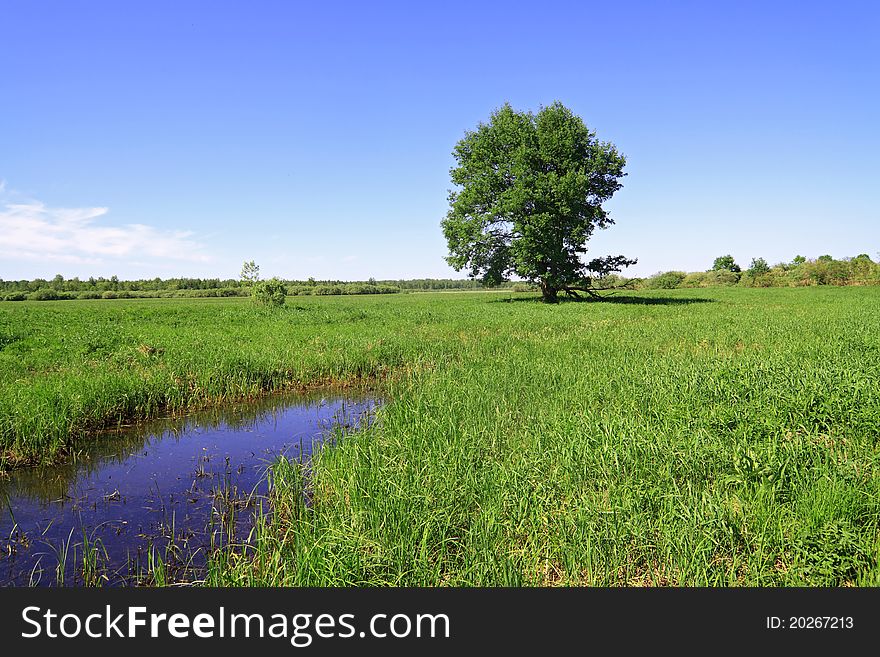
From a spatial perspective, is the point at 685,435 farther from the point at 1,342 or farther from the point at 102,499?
the point at 1,342

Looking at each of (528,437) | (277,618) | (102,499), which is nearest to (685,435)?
(528,437)

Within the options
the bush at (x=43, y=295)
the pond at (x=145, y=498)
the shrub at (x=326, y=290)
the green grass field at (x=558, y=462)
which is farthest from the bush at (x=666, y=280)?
the bush at (x=43, y=295)

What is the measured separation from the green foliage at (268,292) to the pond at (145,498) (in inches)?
1031

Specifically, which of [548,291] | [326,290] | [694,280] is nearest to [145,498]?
[548,291]

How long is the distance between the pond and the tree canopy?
2994cm

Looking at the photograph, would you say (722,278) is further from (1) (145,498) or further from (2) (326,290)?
(1) (145,498)

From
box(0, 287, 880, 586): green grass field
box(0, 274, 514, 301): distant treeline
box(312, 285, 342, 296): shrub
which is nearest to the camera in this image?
box(0, 287, 880, 586): green grass field

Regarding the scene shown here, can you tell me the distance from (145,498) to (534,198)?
3452cm

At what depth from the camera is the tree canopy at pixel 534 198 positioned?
37000 mm

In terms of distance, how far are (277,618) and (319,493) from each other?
2465 mm

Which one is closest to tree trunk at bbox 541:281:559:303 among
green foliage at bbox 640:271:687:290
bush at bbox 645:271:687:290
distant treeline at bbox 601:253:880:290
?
distant treeline at bbox 601:253:880:290

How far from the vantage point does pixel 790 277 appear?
2790 inches

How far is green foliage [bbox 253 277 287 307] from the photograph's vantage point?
117 feet

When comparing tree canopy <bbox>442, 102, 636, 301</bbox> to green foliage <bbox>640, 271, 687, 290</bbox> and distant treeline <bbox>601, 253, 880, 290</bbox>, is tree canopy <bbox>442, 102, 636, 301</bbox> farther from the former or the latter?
green foliage <bbox>640, 271, 687, 290</bbox>
